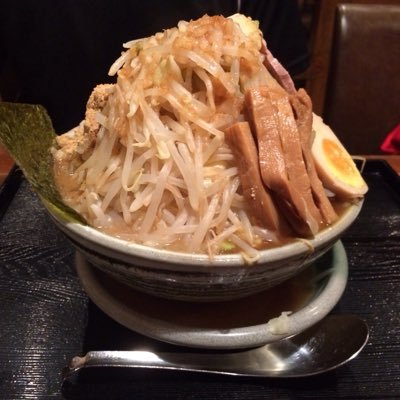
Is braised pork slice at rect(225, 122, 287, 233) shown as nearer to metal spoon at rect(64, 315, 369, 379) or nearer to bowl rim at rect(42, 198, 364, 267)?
bowl rim at rect(42, 198, 364, 267)

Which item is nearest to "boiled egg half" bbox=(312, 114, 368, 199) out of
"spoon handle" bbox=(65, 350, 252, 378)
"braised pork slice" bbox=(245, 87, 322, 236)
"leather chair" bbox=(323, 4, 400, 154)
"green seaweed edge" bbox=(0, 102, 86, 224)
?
"braised pork slice" bbox=(245, 87, 322, 236)

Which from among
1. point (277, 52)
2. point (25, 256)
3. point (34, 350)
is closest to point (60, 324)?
point (34, 350)

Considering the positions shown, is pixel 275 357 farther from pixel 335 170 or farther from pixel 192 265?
pixel 335 170

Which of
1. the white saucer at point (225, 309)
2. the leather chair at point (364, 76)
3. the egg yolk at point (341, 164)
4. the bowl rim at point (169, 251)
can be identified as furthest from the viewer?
the leather chair at point (364, 76)

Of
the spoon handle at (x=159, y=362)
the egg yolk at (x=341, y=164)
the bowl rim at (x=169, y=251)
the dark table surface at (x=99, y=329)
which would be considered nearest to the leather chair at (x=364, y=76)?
the dark table surface at (x=99, y=329)

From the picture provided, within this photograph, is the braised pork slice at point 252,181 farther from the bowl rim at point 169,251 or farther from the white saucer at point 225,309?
the white saucer at point 225,309
